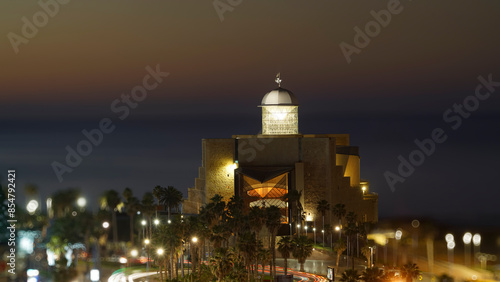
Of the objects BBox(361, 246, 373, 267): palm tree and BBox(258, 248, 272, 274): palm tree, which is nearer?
BBox(258, 248, 272, 274): palm tree

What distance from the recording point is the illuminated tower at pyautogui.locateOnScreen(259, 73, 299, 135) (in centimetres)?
12675

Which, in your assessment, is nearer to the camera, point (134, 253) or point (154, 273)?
point (154, 273)

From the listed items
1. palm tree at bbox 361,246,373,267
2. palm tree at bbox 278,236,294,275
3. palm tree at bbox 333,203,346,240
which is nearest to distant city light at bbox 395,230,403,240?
palm tree at bbox 333,203,346,240

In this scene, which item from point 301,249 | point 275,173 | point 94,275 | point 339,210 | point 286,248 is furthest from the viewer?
point 275,173

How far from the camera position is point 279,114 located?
127 metres

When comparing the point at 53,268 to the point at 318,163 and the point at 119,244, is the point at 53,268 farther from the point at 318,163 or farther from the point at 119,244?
the point at 318,163

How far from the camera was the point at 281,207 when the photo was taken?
394 ft

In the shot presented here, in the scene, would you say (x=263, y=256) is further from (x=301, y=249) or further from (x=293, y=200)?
(x=293, y=200)

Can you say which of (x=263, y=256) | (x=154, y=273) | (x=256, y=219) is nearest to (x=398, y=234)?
(x=256, y=219)

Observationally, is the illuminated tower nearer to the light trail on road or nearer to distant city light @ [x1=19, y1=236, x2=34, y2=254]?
the light trail on road

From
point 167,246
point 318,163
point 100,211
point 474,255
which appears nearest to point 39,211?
point 100,211

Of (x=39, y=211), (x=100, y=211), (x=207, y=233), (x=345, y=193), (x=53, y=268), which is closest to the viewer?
(x=53, y=268)

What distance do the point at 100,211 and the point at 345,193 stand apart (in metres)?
32.2

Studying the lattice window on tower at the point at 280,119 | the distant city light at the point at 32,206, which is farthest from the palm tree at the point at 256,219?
the lattice window on tower at the point at 280,119
